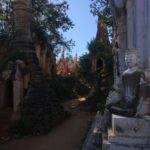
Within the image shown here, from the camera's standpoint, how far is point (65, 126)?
15.6m

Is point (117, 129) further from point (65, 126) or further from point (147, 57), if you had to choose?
point (65, 126)

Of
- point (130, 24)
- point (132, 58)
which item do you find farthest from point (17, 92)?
point (132, 58)

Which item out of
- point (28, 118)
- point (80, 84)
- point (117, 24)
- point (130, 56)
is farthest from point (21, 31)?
point (130, 56)

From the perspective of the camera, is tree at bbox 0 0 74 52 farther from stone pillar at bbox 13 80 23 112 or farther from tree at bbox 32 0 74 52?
stone pillar at bbox 13 80 23 112

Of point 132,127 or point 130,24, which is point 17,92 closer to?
point 130,24

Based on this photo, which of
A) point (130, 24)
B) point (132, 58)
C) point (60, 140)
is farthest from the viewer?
point (60, 140)

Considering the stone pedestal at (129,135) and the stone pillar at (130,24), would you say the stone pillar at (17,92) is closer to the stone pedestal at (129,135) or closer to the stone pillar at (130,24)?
the stone pillar at (130,24)

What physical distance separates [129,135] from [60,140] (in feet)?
28.0

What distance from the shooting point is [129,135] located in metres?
4.75

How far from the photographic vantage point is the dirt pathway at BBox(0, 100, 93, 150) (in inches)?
481

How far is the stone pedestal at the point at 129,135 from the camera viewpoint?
4.69m

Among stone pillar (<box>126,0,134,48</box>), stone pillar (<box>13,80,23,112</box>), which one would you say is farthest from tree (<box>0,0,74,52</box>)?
stone pillar (<box>126,0,134,48</box>)

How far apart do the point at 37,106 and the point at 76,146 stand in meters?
4.20

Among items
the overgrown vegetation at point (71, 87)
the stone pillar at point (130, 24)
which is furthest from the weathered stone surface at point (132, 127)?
the overgrown vegetation at point (71, 87)
